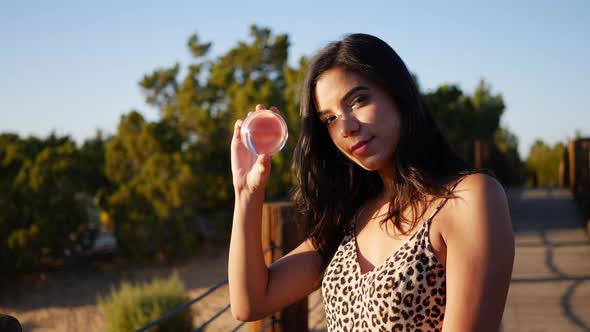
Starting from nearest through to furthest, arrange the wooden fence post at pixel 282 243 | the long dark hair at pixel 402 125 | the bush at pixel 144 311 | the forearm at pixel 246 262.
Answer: the long dark hair at pixel 402 125, the forearm at pixel 246 262, the wooden fence post at pixel 282 243, the bush at pixel 144 311

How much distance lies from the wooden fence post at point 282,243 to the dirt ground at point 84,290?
531 cm

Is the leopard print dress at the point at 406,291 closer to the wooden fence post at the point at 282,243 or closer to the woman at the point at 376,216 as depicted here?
the woman at the point at 376,216

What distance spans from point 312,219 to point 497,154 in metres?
14.5

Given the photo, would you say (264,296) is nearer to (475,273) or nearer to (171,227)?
(475,273)

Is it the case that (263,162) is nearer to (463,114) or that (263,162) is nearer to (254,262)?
(254,262)

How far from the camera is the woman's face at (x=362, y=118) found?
60.0 inches

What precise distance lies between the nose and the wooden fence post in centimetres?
126

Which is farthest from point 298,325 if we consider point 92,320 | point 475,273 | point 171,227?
point 171,227

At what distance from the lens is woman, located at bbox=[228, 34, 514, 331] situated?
4.26 feet

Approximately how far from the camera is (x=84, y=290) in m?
11.1

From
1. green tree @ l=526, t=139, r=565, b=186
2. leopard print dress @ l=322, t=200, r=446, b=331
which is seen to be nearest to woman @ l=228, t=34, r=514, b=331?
leopard print dress @ l=322, t=200, r=446, b=331

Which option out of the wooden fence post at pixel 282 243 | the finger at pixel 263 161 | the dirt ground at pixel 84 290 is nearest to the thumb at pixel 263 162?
the finger at pixel 263 161

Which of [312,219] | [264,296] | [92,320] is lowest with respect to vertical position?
[92,320]

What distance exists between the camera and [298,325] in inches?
113
